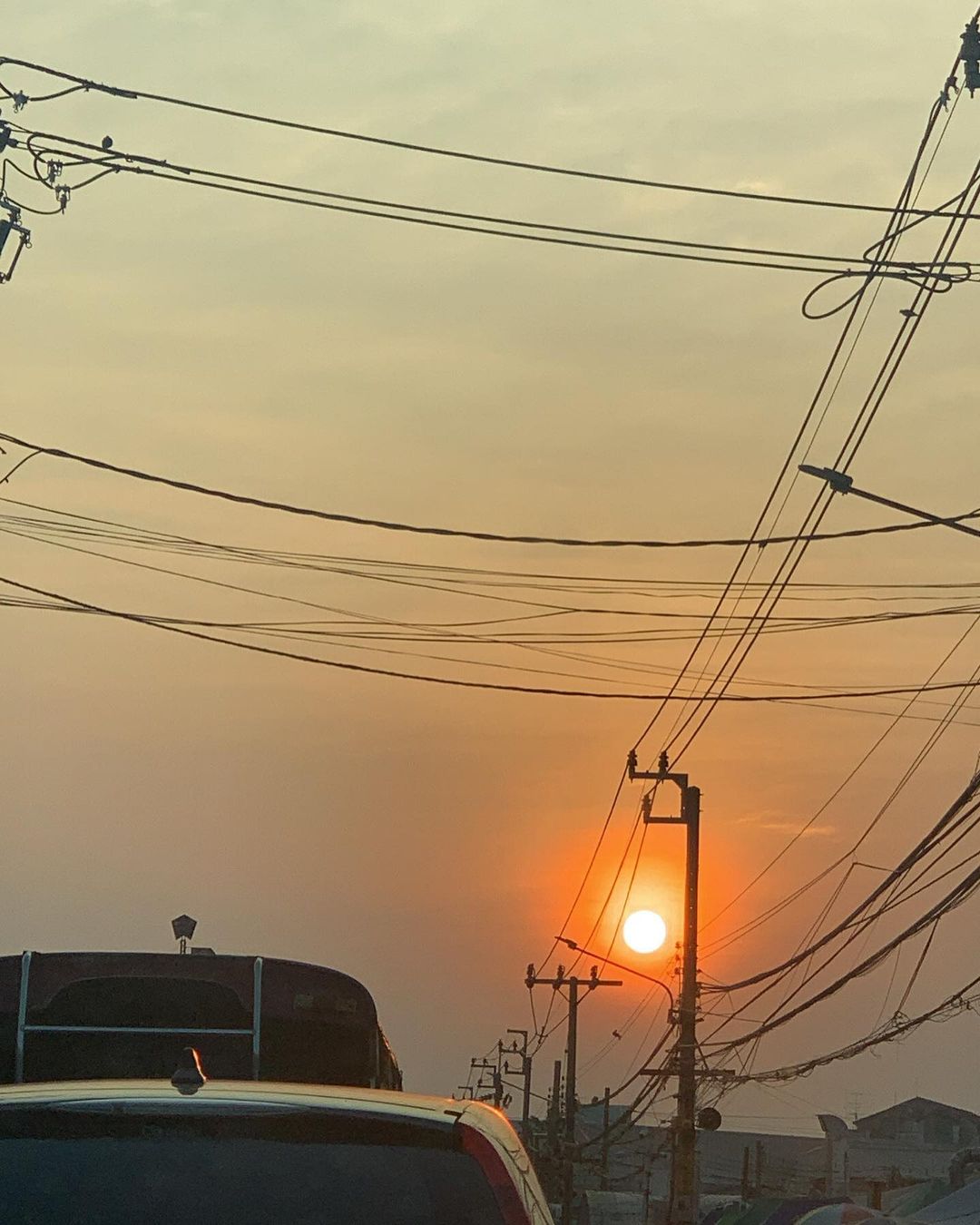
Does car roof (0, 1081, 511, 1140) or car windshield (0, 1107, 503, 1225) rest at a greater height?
car roof (0, 1081, 511, 1140)

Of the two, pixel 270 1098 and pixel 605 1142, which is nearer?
pixel 270 1098

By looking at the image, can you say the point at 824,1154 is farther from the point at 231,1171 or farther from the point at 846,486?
the point at 231,1171

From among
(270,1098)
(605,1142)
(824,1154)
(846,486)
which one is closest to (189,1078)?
(270,1098)

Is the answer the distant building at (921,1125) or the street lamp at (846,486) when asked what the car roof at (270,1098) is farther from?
the distant building at (921,1125)

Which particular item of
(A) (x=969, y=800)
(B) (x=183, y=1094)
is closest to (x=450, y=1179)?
(B) (x=183, y=1094)

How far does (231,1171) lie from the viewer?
3.71 metres

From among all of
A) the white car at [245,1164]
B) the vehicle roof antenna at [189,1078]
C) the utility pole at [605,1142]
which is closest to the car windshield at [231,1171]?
the white car at [245,1164]

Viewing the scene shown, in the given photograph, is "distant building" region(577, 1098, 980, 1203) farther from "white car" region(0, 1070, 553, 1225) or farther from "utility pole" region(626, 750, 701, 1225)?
"white car" region(0, 1070, 553, 1225)

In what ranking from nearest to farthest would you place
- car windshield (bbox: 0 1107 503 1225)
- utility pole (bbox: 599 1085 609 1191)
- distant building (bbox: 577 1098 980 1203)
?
car windshield (bbox: 0 1107 503 1225)
utility pole (bbox: 599 1085 609 1191)
distant building (bbox: 577 1098 980 1203)

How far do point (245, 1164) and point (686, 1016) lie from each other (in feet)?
102

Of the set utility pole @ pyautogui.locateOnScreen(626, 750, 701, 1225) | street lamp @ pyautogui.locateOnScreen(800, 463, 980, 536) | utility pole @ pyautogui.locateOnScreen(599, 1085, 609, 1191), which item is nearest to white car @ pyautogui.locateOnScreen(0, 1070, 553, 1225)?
street lamp @ pyautogui.locateOnScreen(800, 463, 980, 536)

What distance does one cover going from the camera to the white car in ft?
12.0

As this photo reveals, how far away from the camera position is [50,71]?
17.2m

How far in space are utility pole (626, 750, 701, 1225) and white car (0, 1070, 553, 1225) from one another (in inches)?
1149
